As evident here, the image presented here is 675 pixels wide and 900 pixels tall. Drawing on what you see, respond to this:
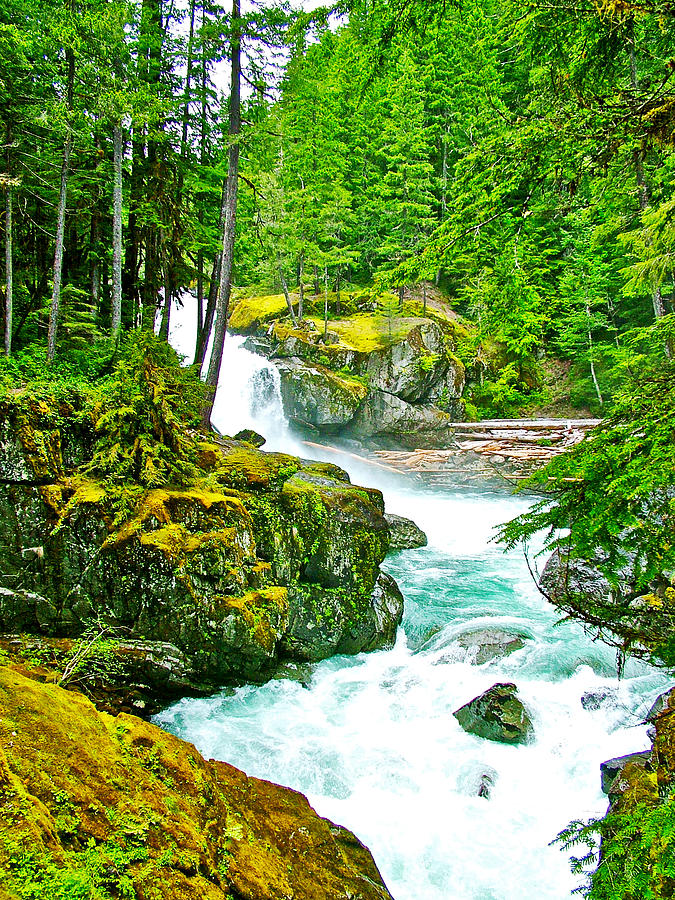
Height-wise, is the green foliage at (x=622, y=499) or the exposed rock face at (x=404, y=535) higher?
the green foliage at (x=622, y=499)

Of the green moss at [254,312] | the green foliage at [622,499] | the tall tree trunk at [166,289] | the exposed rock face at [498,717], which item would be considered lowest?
the exposed rock face at [498,717]

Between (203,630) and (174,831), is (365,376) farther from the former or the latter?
(174,831)

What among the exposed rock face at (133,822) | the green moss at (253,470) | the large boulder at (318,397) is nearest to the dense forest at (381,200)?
the green moss at (253,470)

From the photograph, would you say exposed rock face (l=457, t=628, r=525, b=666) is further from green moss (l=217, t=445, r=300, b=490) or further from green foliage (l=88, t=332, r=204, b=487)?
green foliage (l=88, t=332, r=204, b=487)

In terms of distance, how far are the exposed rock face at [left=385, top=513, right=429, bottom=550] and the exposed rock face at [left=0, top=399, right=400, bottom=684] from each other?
4594 mm

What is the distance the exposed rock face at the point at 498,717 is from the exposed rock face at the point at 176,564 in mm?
2172

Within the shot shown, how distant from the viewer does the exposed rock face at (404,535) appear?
496 inches

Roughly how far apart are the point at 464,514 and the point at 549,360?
15.7 meters

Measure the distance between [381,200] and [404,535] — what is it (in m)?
20.2

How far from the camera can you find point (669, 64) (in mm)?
2549

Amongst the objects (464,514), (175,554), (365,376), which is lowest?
(464,514)

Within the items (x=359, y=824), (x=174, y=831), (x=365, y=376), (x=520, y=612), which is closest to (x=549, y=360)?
(x=365, y=376)

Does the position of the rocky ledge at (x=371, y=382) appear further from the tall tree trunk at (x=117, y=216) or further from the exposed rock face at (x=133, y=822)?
the exposed rock face at (x=133, y=822)

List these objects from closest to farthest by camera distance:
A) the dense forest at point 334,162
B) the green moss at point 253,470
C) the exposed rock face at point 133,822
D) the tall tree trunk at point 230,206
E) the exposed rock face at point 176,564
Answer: the exposed rock face at point 133,822 → the dense forest at point 334,162 → the exposed rock face at point 176,564 → the green moss at point 253,470 → the tall tree trunk at point 230,206
